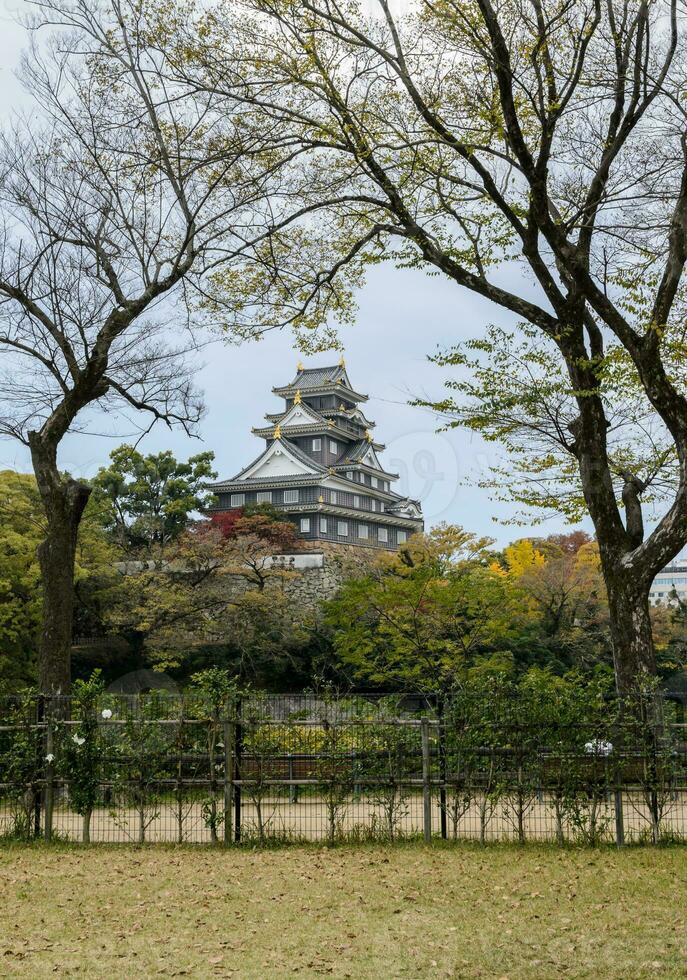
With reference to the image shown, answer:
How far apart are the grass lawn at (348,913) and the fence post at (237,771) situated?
0.58 meters

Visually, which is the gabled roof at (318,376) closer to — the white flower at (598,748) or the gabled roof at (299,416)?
the gabled roof at (299,416)

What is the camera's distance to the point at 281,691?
27750 millimetres

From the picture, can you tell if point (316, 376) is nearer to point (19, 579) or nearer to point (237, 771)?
point (19, 579)

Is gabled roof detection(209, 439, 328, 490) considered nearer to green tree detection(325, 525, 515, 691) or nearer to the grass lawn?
green tree detection(325, 525, 515, 691)

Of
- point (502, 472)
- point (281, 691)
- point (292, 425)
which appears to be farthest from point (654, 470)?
point (292, 425)

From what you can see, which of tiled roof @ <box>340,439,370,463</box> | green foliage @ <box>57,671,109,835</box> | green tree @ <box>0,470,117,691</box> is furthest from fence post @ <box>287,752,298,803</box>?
tiled roof @ <box>340,439,370,463</box>

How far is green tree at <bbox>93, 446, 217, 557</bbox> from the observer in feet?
106

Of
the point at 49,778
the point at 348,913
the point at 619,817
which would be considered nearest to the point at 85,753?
the point at 49,778

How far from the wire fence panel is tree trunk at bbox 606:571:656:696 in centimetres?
150

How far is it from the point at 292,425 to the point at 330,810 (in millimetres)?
34712

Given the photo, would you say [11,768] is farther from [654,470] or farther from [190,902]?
[654,470]

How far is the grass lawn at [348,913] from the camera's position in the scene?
5090mm

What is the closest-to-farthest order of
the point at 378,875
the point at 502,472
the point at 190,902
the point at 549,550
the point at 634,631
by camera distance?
the point at 190,902 → the point at 378,875 → the point at 634,631 → the point at 502,472 → the point at 549,550

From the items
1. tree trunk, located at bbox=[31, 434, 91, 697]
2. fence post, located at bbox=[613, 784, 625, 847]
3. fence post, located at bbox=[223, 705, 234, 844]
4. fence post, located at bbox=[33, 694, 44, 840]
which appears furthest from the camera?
tree trunk, located at bbox=[31, 434, 91, 697]
